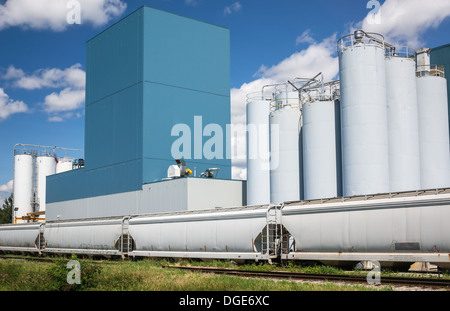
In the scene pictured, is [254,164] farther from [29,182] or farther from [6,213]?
[6,213]

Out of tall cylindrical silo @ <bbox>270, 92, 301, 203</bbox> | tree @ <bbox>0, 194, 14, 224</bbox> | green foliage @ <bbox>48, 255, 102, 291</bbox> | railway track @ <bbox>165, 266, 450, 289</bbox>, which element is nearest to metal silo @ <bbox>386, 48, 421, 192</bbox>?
tall cylindrical silo @ <bbox>270, 92, 301, 203</bbox>

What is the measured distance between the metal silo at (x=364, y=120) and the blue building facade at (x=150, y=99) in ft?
60.1

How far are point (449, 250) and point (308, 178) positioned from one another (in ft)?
47.1

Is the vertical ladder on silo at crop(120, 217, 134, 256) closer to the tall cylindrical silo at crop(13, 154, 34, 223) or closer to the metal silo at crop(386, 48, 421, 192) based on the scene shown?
the metal silo at crop(386, 48, 421, 192)

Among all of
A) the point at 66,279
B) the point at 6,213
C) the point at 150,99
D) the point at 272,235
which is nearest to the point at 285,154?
the point at 272,235

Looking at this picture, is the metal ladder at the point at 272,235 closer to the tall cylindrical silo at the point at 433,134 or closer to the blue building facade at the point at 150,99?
the tall cylindrical silo at the point at 433,134

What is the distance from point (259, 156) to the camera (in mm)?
37344

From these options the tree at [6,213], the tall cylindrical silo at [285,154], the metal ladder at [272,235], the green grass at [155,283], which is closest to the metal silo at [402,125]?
the tall cylindrical silo at [285,154]

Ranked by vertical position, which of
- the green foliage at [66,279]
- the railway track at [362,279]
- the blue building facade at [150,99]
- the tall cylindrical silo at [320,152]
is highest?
the blue building facade at [150,99]

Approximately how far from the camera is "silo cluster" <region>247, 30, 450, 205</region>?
28.4 meters

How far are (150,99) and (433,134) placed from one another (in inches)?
907

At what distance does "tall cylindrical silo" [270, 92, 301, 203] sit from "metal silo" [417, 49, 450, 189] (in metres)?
7.91

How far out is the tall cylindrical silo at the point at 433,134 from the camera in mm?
30688

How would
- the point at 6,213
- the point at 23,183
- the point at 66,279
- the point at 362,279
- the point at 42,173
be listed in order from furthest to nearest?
the point at 6,213, the point at 42,173, the point at 23,183, the point at 362,279, the point at 66,279
